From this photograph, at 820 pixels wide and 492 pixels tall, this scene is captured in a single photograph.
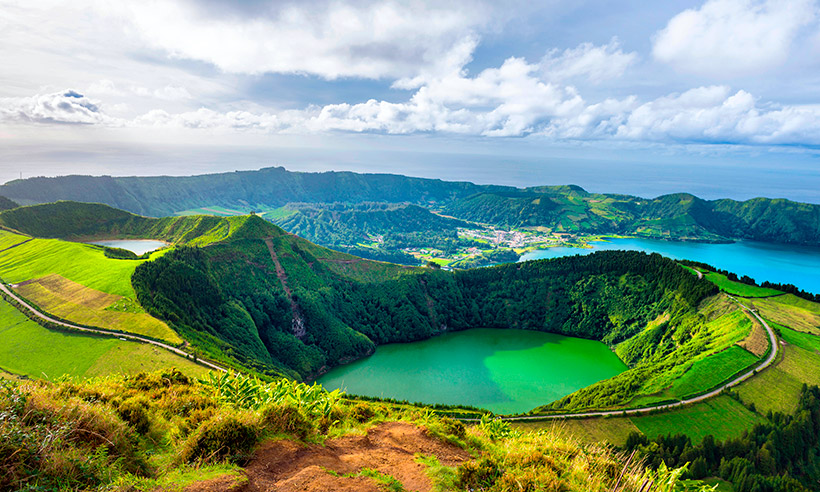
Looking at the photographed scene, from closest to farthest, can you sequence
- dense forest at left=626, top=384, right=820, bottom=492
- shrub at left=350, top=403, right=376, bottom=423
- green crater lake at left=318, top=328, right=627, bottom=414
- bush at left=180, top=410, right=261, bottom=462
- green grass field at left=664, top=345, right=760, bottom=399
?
bush at left=180, top=410, right=261, bottom=462 < shrub at left=350, top=403, right=376, bottom=423 < dense forest at left=626, top=384, right=820, bottom=492 < green grass field at left=664, top=345, right=760, bottom=399 < green crater lake at left=318, top=328, right=627, bottom=414

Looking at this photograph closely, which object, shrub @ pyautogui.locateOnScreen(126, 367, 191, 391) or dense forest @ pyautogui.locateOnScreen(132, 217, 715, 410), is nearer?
shrub @ pyautogui.locateOnScreen(126, 367, 191, 391)

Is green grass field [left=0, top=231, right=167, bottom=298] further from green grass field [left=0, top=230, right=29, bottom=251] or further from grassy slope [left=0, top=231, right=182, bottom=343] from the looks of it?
green grass field [left=0, top=230, right=29, bottom=251]

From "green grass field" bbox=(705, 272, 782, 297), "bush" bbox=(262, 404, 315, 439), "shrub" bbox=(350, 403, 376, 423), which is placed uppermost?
"bush" bbox=(262, 404, 315, 439)

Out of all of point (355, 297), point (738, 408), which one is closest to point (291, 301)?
point (355, 297)

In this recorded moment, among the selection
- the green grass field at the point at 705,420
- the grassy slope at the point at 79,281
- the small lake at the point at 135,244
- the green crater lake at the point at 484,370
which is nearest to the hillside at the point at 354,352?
the green grass field at the point at 705,420

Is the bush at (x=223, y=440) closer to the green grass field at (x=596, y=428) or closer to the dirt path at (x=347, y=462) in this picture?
the dirt path at (x=347, y=462)

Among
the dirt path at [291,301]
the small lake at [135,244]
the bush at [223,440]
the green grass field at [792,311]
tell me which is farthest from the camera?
the small lake at [135,244]

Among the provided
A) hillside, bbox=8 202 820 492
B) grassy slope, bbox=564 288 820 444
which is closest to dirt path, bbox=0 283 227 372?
hillside, bbox=8 202 820 492
